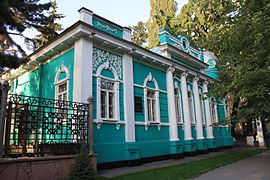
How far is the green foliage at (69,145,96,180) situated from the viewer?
6.05 metres

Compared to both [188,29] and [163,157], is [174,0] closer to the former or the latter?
[188,29]

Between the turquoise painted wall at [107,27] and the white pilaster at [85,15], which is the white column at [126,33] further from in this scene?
the white pilaster at [85,15]

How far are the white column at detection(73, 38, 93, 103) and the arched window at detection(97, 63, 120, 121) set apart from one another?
61 cm

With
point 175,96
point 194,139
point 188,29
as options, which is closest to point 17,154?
point 175,96

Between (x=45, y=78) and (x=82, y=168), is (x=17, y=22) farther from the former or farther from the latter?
(x=82, y=168)

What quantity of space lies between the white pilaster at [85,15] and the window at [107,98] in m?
2.44

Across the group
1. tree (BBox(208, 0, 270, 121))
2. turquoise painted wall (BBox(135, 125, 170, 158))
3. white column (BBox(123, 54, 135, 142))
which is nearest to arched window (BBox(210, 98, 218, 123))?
turquoise painted wall (BBox(135, 125, 170, 158))

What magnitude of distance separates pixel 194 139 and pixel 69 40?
932 cm

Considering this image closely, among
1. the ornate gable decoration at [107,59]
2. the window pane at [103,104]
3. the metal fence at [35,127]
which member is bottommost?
the metal fence at [35,127]

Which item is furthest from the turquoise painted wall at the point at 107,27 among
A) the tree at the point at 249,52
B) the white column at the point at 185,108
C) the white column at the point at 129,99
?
the white column at the point at 185,108

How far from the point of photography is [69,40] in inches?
381

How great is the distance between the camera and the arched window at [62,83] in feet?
32.9

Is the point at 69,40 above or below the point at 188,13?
below

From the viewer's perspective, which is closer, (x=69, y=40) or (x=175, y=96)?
(x=69, y=40)
